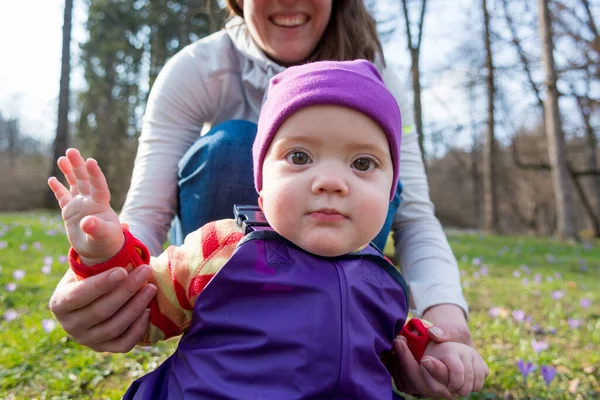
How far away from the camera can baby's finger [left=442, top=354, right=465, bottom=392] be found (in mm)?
1354

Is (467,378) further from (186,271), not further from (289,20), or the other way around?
(289,20)

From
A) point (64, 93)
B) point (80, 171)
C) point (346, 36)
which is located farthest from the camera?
point (64, 93)

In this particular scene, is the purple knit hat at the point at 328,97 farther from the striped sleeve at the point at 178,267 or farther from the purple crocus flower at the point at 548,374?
the purple crocus flower at the point at 548,374

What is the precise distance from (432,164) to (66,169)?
115 ft

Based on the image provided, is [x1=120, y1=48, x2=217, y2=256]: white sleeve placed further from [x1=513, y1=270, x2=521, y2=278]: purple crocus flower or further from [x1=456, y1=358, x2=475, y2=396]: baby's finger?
[x1=513, y1=270, x2=521, y2=278]: purple crocus flower

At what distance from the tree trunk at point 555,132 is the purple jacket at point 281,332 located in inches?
436

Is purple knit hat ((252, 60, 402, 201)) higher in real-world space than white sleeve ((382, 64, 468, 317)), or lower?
higher

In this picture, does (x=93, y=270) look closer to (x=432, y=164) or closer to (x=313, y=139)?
(x=313, y=139)

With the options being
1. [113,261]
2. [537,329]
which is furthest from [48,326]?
[537,329]

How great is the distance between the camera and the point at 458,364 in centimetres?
136

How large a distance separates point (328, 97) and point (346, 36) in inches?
36.2

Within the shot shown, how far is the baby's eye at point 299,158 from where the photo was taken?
3.92 feet

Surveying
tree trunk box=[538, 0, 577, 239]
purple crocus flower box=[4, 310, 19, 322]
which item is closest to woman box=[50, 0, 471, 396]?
purple crocus flower box=[4, 310, 19, 322]

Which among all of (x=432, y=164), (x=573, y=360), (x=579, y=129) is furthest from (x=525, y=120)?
(x=573, y=360)
